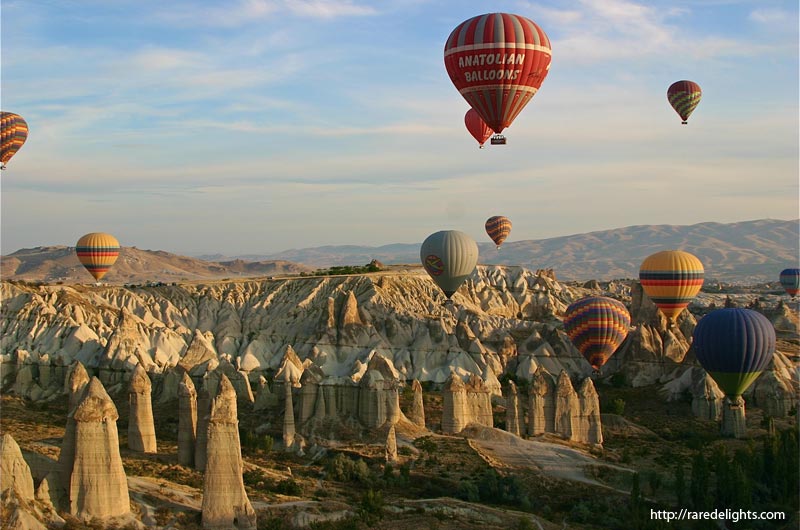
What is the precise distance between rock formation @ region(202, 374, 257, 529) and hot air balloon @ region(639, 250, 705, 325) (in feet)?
149

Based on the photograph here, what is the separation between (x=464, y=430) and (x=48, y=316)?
113 ft

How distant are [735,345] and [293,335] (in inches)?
1359

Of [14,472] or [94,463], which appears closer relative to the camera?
[14,472]

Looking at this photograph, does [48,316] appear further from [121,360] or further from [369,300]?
[369,300]

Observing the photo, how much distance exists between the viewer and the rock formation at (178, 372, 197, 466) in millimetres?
44812

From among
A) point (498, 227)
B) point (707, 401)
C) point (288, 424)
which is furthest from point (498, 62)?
point (498, 227)

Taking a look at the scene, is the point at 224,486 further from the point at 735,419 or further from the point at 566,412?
the point at 735,419

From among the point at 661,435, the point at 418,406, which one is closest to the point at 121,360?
the point at 418,406

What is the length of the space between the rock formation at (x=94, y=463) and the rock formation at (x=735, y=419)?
37.9 m

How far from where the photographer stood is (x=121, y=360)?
2808 inches

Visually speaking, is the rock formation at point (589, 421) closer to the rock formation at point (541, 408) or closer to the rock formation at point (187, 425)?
the rock formation at point (541, 408)

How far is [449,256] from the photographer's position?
225 feet

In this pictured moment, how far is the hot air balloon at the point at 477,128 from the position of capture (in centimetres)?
7494

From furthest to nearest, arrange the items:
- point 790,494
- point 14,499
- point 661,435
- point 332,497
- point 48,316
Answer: point 48,316 → point 661,435 → point 790,494 → point 332,497 → point 14,499
